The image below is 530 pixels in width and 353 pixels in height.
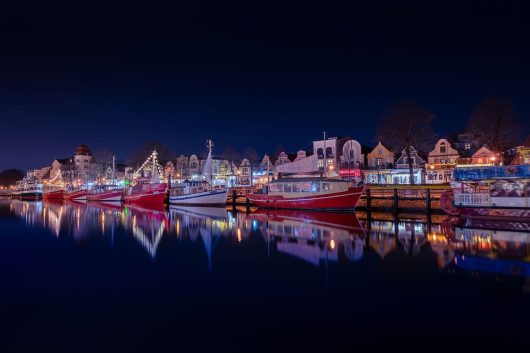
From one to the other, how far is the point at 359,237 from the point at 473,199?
1286cm

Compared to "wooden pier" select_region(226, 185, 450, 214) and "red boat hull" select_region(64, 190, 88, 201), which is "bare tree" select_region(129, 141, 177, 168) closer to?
"red boat hull" select_region(64, 190, 88, 201)

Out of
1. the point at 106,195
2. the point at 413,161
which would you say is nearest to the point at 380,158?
the point at 413,161

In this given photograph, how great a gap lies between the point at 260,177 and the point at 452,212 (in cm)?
5063

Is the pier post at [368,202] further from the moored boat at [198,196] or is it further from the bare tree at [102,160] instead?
the bare tree at [102,160]

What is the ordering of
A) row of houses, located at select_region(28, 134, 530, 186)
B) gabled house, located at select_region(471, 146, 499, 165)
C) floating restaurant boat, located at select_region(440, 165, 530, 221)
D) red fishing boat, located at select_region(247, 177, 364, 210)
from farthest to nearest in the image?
row of houses, located at select_region(28, 134, 530, 186) < gabled house, located at select_region(471, 146, 499, 165) < red fishing boat, located at select_region(247, 177, 364, 210) < floating restaurant boat, located at select_region(440, 165, 530, 221)

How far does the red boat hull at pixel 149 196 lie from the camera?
57781 mm

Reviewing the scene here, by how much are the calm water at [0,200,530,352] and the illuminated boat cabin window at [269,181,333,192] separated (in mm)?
16901

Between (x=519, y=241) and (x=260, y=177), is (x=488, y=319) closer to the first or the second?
(x=519, y=241)

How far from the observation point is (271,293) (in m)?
12.7

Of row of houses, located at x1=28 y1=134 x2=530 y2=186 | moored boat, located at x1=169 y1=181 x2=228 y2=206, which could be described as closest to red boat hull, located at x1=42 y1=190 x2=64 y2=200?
row of houses, located at x1=28 y1=134 x2=530 y2=186

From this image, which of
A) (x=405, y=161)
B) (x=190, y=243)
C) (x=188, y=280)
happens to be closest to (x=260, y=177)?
(x=405, y=161)

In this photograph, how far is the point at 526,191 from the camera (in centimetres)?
2875

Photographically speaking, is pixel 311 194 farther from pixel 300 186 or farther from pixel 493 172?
pixel 493 172

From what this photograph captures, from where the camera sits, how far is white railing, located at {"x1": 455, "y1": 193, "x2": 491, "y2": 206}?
3050 cm
